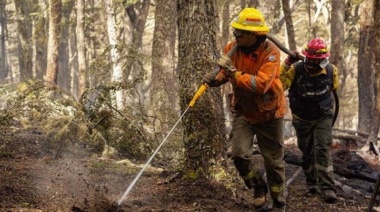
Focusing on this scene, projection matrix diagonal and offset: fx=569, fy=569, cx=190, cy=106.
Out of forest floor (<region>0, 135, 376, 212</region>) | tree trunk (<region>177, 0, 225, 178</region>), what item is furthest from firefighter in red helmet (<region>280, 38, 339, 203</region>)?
tree trunk (<region>177, 0, 225, 178</region>)

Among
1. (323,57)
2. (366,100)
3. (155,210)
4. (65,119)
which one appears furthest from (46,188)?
(366,100)

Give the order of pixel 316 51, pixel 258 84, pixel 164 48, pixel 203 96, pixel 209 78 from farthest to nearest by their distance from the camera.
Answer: pixel 164 48 → pixel 316 51 → pixel 203 96 → pixel 209 78 → pixel 258 84

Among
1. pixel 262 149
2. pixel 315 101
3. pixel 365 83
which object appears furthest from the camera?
pixel 365 83

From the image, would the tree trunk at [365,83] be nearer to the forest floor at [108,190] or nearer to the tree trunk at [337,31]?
the tree trunk at [337,31]

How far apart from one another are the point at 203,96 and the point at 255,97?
101 centimetres

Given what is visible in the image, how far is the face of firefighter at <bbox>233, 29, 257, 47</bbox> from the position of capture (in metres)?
5.71

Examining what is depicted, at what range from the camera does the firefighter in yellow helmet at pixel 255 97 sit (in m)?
5.64

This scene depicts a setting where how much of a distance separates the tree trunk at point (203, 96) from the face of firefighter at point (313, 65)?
4.22ft

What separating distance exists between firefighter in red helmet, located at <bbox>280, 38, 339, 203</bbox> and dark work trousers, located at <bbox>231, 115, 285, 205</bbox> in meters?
1.31

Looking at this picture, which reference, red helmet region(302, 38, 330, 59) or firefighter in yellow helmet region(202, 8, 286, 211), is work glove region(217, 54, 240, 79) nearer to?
firefighter in yellow helmet region(202, 8, 286, 211)

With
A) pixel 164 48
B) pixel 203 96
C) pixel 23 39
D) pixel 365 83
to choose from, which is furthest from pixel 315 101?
pixel 23 39

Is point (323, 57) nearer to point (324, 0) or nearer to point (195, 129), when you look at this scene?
point (195, 129)

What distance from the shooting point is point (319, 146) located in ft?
25.2

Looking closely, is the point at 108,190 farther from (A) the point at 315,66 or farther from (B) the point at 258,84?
(A) the point at 315,66
